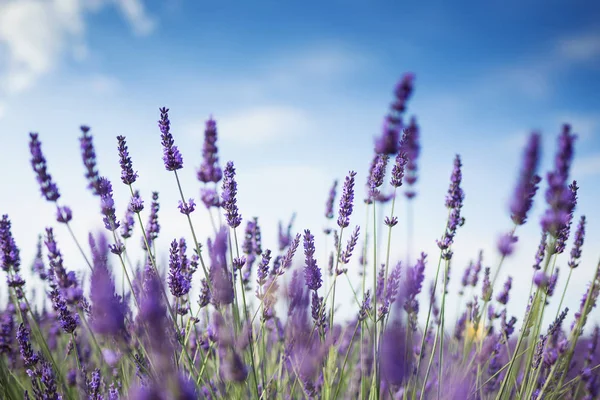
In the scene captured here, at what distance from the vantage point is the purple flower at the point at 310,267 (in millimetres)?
2400

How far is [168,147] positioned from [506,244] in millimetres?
1663

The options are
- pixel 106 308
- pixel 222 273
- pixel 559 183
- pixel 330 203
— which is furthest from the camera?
pixel 330 203

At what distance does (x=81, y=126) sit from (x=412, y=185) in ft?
5.85

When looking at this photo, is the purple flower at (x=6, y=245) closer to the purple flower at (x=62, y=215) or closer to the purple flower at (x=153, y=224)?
the purple flower at (x=62, y=215)

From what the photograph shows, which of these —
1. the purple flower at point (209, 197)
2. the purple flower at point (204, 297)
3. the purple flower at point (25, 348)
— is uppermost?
the purple flower at point (209, 197)

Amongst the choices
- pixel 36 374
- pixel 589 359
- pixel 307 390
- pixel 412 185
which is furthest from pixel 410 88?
pixel 589 359

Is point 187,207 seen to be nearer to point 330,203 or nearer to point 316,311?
point 316,311

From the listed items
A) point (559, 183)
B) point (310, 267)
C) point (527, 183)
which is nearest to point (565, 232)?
point (527, 183)

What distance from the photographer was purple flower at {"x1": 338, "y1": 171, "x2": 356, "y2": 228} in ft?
8.54

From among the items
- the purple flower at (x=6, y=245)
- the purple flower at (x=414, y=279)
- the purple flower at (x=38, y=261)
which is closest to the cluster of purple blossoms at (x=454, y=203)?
the purple flower at (x=414, y=279)

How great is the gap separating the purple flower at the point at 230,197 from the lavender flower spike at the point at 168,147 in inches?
9.3

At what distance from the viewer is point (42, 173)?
245cm

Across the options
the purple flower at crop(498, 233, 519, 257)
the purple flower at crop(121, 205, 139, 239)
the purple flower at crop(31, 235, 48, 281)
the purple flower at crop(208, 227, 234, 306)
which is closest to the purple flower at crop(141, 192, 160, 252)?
the purple flower at crop(121, 205, 139, 239)

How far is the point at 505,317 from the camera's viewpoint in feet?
11.0
